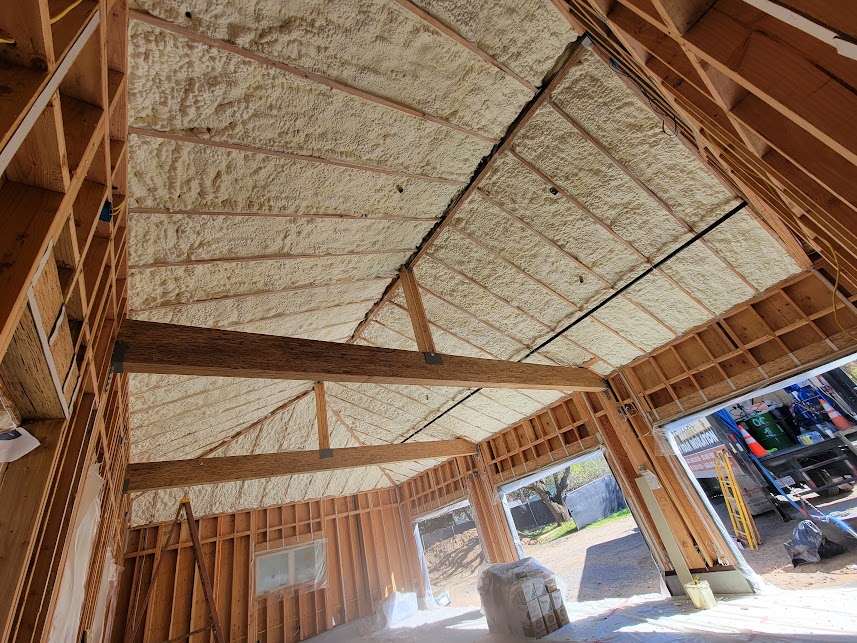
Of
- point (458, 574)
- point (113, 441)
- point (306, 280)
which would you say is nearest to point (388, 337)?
point (306, 280)

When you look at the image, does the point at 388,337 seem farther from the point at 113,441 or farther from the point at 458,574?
the point at 458,574

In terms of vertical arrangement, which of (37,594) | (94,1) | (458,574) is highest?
(94,1)

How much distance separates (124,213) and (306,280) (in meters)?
1.81

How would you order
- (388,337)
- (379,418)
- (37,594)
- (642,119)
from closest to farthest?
(37,594) < (642,119) < (388,337) < (379,418)

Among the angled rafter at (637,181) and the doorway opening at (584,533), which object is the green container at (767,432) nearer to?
the doorway opening at (584,533)

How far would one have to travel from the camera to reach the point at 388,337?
6195 mm

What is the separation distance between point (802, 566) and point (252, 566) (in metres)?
10.9

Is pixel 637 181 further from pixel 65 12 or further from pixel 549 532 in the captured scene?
pixel 549 532

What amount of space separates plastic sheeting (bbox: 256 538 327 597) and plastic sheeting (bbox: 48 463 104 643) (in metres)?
7.49

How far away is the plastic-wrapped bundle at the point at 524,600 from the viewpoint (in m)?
5.73

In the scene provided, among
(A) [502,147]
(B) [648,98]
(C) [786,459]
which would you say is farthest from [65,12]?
(C) [786,459]

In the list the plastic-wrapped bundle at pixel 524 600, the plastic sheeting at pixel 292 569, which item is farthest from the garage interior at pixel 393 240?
the plastic sheeting at pixel 292 569

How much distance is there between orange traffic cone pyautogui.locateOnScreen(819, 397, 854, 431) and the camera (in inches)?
329

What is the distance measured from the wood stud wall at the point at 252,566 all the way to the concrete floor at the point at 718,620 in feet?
12.3
